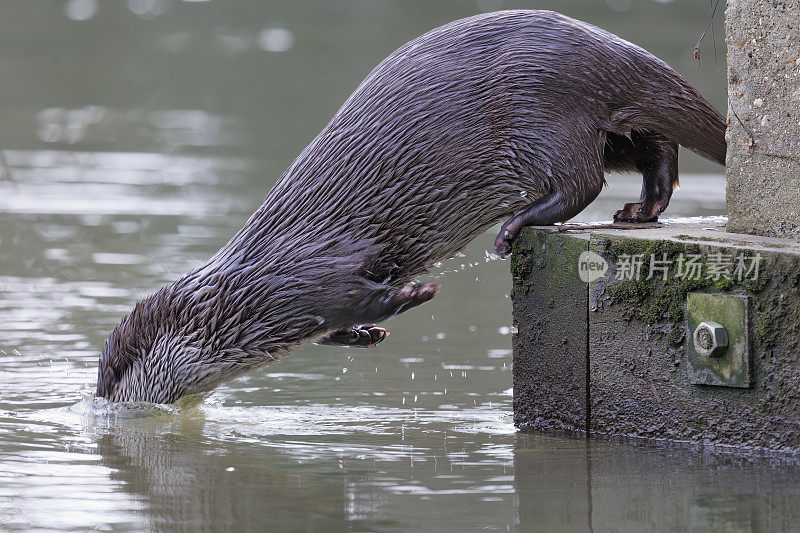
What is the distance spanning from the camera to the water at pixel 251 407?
3037mm

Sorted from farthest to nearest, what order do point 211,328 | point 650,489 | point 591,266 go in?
point 211,328, point 591,266, point 650,489

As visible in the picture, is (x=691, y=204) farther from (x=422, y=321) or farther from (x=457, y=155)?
(x=457, y=155)

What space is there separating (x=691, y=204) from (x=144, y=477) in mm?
4580

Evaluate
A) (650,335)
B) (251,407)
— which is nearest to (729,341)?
(650,335)

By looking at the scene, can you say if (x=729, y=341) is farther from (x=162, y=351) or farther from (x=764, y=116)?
(x=162, y=351)

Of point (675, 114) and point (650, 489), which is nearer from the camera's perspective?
point (650, 489)

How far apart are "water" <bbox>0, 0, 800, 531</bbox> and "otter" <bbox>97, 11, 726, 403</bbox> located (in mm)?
338

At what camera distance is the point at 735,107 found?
3648mm

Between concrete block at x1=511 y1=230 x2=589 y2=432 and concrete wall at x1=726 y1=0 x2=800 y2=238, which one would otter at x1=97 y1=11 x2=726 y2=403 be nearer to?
concrete block at x1=511 y1=230 x2=589 y2=432

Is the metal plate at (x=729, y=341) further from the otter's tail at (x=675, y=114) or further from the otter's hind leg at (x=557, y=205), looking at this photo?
the otter's tail at (x=675, y=114)

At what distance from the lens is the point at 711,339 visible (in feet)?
11.1

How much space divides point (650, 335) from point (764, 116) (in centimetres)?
68

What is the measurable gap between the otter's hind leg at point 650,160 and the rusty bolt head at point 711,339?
0.70m

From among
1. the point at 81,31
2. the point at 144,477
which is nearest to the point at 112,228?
the point at 144,477
